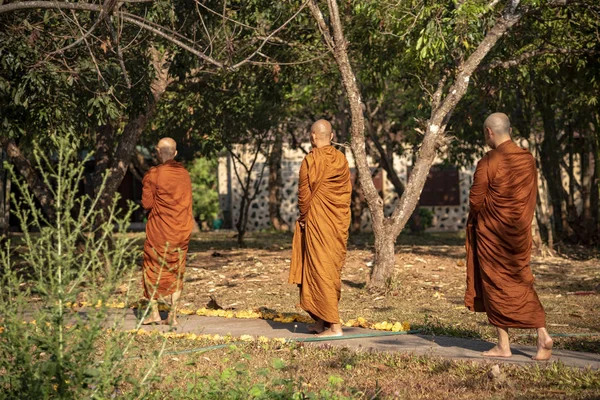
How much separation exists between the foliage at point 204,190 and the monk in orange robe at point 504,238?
25.4 metres

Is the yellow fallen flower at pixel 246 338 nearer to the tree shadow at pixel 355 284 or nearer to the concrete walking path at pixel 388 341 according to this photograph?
the concrete walking path at pixel 388 341

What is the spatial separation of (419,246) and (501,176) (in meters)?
14.4

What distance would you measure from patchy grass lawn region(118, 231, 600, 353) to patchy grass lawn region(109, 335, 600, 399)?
2.55 feet

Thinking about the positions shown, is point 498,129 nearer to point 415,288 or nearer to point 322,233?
point 322,233

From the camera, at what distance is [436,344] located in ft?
25.1

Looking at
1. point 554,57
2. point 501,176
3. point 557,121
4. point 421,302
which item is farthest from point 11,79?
point 557,121

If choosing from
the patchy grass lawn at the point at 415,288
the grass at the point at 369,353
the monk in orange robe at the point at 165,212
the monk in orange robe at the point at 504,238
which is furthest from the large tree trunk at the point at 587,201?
the monk in orange robe at the point at 504,238

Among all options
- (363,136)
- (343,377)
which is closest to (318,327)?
(343,377)

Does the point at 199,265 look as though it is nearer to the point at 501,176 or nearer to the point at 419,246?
the point at 419,246

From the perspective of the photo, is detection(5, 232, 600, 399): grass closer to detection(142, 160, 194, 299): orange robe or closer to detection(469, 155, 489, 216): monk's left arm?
detection(142, 160, 194, 299): orange robe

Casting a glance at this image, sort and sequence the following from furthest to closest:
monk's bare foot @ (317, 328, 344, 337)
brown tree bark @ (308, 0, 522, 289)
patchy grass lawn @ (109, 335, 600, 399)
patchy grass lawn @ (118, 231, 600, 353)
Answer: brown tree bark @ (308, 0, 522, 289)
patchy grass lawn @ (118, 231, 600, 353)
monk's bare foot @ (317, 328, 344, 337)
patchy grass lawn @ (109, 335, 600, 399)

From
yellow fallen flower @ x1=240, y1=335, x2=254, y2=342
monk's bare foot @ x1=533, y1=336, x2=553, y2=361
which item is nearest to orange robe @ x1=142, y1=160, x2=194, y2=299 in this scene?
yellow fallen flower @ x1=240, y1=335, x2=254, y2=342

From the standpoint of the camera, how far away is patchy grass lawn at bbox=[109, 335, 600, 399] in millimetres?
5469

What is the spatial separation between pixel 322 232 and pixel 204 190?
A: 2487 cm
